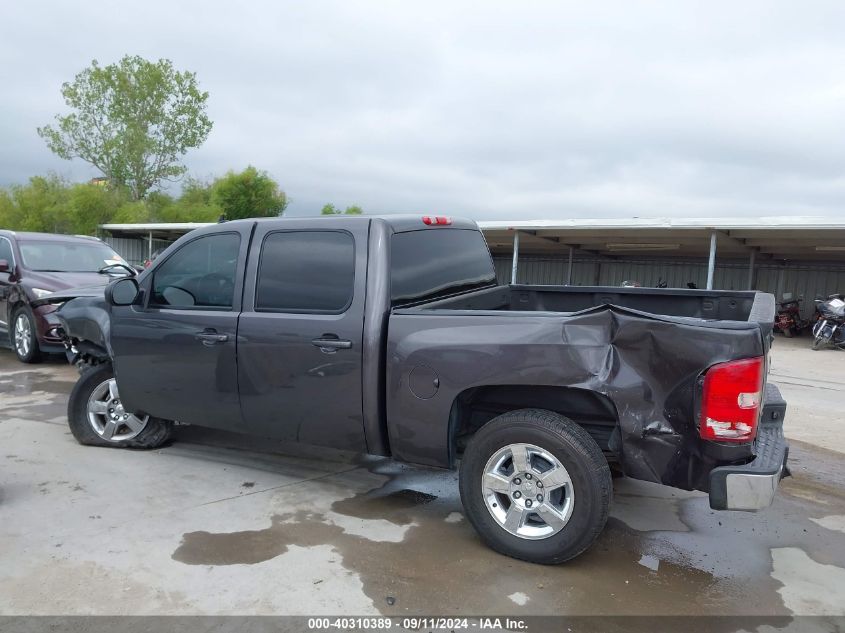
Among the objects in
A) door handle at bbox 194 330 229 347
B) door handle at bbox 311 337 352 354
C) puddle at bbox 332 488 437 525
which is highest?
door handle at bbox 311 337 352 354

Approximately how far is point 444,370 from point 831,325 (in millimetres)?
13324

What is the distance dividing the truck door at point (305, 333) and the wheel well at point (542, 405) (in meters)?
0.60

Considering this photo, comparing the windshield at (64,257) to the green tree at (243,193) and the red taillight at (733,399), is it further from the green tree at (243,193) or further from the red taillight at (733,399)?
the green tree at (243,193)

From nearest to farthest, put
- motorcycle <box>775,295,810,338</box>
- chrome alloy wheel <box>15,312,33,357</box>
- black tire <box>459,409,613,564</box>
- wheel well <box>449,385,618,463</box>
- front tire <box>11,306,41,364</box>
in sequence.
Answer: black tire <box>459,409,613,564</box>
wheel well <box>449,385,618,463</box>
front tire <box>11,306,41,364</box>
chrome alloy wheel <box>15,312,33,357</box>
motorcycle <box>775,295,810,338</box>

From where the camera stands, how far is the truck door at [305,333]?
3916mm

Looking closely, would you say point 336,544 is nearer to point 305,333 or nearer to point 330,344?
point 330,344

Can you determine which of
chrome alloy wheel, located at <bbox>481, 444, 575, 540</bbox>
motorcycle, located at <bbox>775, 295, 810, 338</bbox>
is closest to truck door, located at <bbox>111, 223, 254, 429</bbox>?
chrome alloy wheel, located at <bbox>481, 444, 575, 540</bbox>

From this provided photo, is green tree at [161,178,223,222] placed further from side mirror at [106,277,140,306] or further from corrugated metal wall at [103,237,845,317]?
side mirror at [106,277,140,306]

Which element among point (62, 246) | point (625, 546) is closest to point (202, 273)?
point (625, 546)

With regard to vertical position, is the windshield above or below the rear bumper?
above

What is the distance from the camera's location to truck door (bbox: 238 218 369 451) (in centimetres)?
392

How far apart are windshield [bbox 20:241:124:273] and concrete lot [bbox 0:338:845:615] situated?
4.55 m

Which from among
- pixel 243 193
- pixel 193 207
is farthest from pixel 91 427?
pixel 193 207

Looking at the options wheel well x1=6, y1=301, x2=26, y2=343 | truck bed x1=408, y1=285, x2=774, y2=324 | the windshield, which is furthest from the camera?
the windshield
